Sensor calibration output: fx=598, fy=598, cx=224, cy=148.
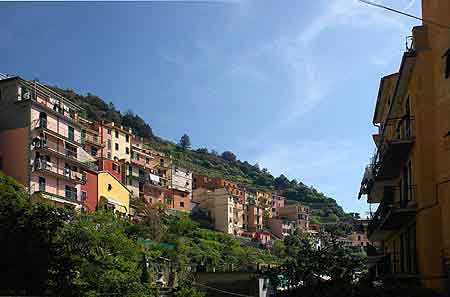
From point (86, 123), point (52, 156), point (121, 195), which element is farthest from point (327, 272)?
point (86, 123)

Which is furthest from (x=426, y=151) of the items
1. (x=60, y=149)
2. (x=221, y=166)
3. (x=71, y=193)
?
(x=221, y=166)

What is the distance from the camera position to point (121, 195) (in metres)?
63.8

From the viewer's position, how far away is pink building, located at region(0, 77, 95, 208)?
47750 millimetres

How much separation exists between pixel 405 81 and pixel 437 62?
2430 millimetres

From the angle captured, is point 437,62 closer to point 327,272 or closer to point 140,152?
point 327,272

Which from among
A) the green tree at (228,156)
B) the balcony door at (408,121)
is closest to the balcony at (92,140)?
the balcony door at (408,121)

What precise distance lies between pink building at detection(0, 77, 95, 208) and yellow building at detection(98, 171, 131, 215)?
5895mm

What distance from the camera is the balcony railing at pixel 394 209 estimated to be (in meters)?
19.0

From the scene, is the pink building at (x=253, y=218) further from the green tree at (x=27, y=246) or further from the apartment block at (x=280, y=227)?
the green tree at (x=27, y=246)

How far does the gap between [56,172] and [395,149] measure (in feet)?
119

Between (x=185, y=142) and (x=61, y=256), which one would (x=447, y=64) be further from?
(x=185, y=142)

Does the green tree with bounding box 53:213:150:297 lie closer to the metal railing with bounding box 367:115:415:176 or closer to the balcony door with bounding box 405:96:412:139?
the metal railing with bounding box 367:115:415:176

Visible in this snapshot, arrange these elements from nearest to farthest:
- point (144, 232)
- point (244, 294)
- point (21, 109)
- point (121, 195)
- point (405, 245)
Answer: point (405, 245)
point (244, 294)
point (21, 109)
point (144, 232)
point (121, 195)

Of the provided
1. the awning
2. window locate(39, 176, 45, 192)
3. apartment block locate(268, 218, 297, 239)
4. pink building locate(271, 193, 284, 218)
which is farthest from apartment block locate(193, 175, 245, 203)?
window locate(39, 176, 45, 192)
